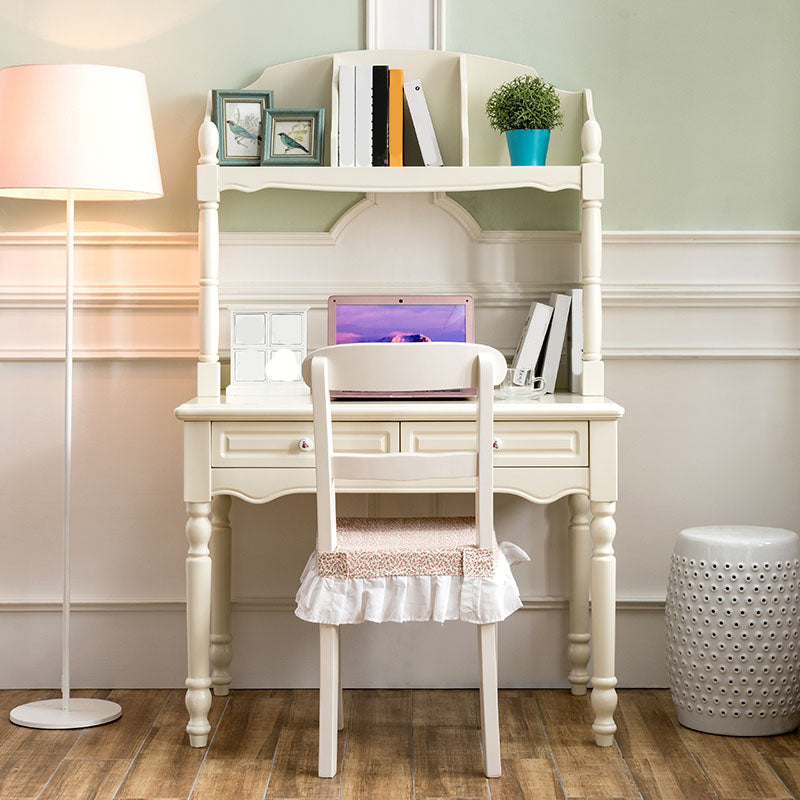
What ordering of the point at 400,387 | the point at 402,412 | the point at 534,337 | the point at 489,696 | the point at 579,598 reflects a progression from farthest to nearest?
the point at 579,598, the point at 534,337, the point at 402,412, the point at 489,696, the point at 400,387

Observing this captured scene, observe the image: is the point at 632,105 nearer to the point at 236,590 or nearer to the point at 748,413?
the point at 748,413

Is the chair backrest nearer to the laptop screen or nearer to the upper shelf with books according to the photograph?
the laptop screen

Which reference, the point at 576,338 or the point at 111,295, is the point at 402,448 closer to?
the point at 576,338

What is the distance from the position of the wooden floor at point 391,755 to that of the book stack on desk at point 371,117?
133 cm

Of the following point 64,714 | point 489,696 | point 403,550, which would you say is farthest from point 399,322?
point 64,714

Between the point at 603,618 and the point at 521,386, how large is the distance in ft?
1.89

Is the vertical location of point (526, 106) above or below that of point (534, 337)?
above

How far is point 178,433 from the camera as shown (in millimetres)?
2717

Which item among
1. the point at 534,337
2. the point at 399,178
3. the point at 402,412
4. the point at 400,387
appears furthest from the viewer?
the point at 534,337

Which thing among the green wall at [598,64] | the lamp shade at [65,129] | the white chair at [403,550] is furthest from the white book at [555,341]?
the lamp shade at [65,129]

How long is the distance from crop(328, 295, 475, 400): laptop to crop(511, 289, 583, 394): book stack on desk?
0.15 metres

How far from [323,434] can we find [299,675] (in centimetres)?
96

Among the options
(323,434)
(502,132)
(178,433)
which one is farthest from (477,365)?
(178,433)

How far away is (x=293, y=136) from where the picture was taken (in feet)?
8.38
